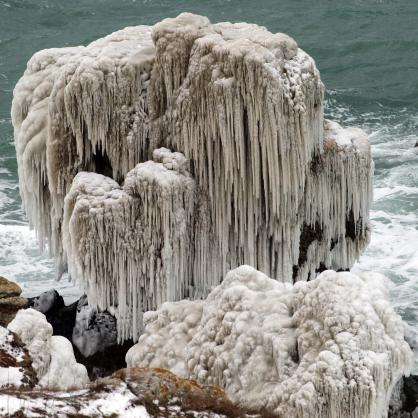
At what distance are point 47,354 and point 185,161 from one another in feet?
17.8

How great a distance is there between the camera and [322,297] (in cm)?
949

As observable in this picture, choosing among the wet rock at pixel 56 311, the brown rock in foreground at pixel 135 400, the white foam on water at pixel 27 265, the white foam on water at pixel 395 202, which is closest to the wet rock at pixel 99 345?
the wet rock at pixel 56 311

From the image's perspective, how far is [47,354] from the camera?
35.3 ft

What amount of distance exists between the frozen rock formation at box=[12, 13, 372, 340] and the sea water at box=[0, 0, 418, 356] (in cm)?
534

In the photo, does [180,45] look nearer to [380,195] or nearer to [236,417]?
[236,417]

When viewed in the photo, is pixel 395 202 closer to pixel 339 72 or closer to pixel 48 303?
pixel 48 303

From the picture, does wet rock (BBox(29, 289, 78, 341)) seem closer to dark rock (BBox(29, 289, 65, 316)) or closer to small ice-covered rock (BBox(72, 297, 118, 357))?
dark rock (BBox(29, 289, 65, 316))

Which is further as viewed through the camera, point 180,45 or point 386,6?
point 386,6

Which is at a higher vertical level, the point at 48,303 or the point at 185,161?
the point at 185,161

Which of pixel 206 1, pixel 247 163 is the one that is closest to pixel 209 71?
pixel 247 163

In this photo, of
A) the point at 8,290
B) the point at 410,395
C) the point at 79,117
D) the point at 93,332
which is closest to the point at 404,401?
the point at 410,395

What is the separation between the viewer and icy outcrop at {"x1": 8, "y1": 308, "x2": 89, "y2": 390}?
1046 centimetres

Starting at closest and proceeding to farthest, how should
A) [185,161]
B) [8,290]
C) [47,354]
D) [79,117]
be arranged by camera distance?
1. [47,354]
2. [8,290]
3. [185,161]
4. [79,117]

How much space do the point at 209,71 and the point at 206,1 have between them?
35937 millimetres
